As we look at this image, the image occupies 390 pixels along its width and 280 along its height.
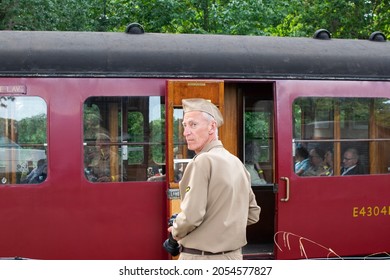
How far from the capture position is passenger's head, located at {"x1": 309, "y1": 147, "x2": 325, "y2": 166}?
23.6 feet

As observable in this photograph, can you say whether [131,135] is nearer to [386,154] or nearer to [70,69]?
[70,69]

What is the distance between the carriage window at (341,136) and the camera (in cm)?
715

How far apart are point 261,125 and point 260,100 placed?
0.31 metres

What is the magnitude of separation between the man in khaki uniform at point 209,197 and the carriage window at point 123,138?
3.01 metres

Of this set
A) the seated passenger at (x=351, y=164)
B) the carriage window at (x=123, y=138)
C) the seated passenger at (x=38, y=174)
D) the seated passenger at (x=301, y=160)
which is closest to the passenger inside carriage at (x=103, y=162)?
Answer: the carriage window at (x=123, y=138)

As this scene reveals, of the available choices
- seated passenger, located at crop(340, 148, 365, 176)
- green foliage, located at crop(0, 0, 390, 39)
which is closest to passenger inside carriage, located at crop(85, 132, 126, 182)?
seated passenger, located at crop(340, 148, 365, 176)

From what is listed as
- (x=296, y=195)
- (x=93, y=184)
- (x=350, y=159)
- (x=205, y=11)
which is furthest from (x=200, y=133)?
(x=205, y=11)

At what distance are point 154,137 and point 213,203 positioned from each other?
325 centimetres

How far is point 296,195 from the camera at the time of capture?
23.0 feet

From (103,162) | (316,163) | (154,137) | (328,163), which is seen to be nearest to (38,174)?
(103,162)

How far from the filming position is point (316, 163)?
7203mm

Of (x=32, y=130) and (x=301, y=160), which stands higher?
(x=32, y=130)

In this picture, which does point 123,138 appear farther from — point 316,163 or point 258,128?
point 316,163

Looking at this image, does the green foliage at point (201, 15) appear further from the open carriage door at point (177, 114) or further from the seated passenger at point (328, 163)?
the open carriage door at point (177, 114)
